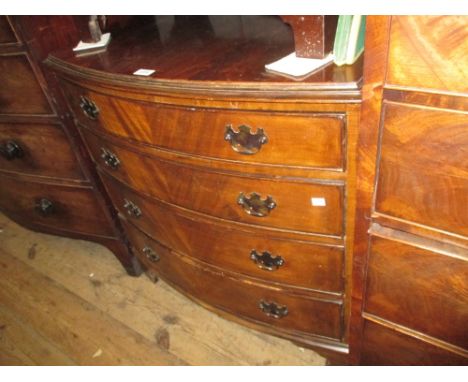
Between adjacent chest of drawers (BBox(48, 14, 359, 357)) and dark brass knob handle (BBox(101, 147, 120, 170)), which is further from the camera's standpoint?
dark brass knob handle (BBox(101, 147, 120, 170))

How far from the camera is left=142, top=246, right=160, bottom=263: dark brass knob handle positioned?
1.31 meters

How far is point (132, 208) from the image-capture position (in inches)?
47.2

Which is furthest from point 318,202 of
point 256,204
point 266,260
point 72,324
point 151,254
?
point 72,324

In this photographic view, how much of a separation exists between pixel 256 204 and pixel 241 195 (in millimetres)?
42

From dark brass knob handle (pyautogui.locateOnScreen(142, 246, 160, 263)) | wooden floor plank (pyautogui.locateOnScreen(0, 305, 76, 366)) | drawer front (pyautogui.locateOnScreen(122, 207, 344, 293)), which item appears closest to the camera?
drawer front (pyautogui.locateOnScreen(122, 207, 344, 293))

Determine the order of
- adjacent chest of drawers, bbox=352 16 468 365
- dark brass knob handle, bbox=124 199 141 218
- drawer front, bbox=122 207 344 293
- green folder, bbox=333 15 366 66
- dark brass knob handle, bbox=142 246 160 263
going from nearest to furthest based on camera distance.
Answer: adjacent chest of drawers, bbox=352 16 468 365 < green folder, bbox=333 15 366 66 < drawer front, bbox=122 207 344 293 < dark brass knob handle, bbox=124 199 141 218 < dark brass knob handle, bbox=142 246 160 263

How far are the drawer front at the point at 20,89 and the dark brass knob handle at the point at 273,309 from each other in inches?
37.8

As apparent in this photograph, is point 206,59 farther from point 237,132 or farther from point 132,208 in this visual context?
point 132,208

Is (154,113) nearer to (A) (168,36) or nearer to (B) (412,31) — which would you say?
(A) (168,36)

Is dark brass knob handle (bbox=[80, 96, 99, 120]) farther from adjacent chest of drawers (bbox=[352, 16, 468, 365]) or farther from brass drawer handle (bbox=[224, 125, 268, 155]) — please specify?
adjacent chest of drawers (bbox=[352, 16, 468, 365])

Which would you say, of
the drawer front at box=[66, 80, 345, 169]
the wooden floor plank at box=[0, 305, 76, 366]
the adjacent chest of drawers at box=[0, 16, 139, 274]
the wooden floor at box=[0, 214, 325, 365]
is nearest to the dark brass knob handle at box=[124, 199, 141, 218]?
the adjacent chest of drawers at box=[0, 16, 139, 274]

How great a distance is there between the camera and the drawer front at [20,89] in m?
1.09

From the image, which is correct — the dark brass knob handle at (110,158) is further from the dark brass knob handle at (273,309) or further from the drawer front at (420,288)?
the drawer front at (420,288)

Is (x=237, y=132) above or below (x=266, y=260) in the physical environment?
above
